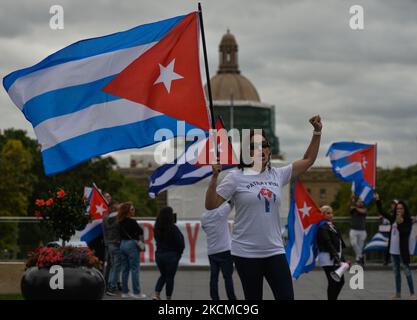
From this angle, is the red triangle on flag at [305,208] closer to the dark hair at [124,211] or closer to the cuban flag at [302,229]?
the cuban flag at [302,229]

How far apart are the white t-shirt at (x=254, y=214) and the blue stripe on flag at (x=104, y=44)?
104 inches

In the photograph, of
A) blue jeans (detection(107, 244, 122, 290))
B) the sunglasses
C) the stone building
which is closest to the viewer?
the sunglasses

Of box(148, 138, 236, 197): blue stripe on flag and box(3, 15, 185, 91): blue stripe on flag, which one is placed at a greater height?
box(3, 15, 185, 91): blue stripe on flag

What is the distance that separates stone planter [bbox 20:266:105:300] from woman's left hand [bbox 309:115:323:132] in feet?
18.1

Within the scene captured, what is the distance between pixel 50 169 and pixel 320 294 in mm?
8760

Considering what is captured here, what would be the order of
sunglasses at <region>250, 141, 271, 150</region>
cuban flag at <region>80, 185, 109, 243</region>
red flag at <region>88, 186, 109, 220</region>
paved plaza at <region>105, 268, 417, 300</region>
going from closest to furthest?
sunglasses at <region>250, 141, 271, 150</region>, paved plaza at <region>105, 268, 417, 300</region>, cuban flag at <region>80, 185, 109, 243</region>, red flag at <region>88, 186, 109, 220</region>

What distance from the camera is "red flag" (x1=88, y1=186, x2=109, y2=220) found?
19.3 metres

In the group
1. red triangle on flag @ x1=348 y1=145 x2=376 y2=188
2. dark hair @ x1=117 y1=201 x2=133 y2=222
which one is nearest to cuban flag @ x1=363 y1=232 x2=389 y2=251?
red triangle on flag @ x1=348 y1=145 x2=376 y2=188

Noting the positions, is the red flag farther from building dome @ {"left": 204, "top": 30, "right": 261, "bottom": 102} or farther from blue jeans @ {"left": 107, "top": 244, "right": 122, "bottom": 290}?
building dome @ {"left": 204, "top": 30, "right": 261, "bottom": 102}

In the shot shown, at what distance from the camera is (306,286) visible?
19.3 metres

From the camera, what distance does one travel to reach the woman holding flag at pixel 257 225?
798 centimetres

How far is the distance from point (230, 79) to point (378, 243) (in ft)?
525

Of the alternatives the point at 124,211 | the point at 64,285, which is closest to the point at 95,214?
the point at 124,211

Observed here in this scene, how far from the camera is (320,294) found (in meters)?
17.3
